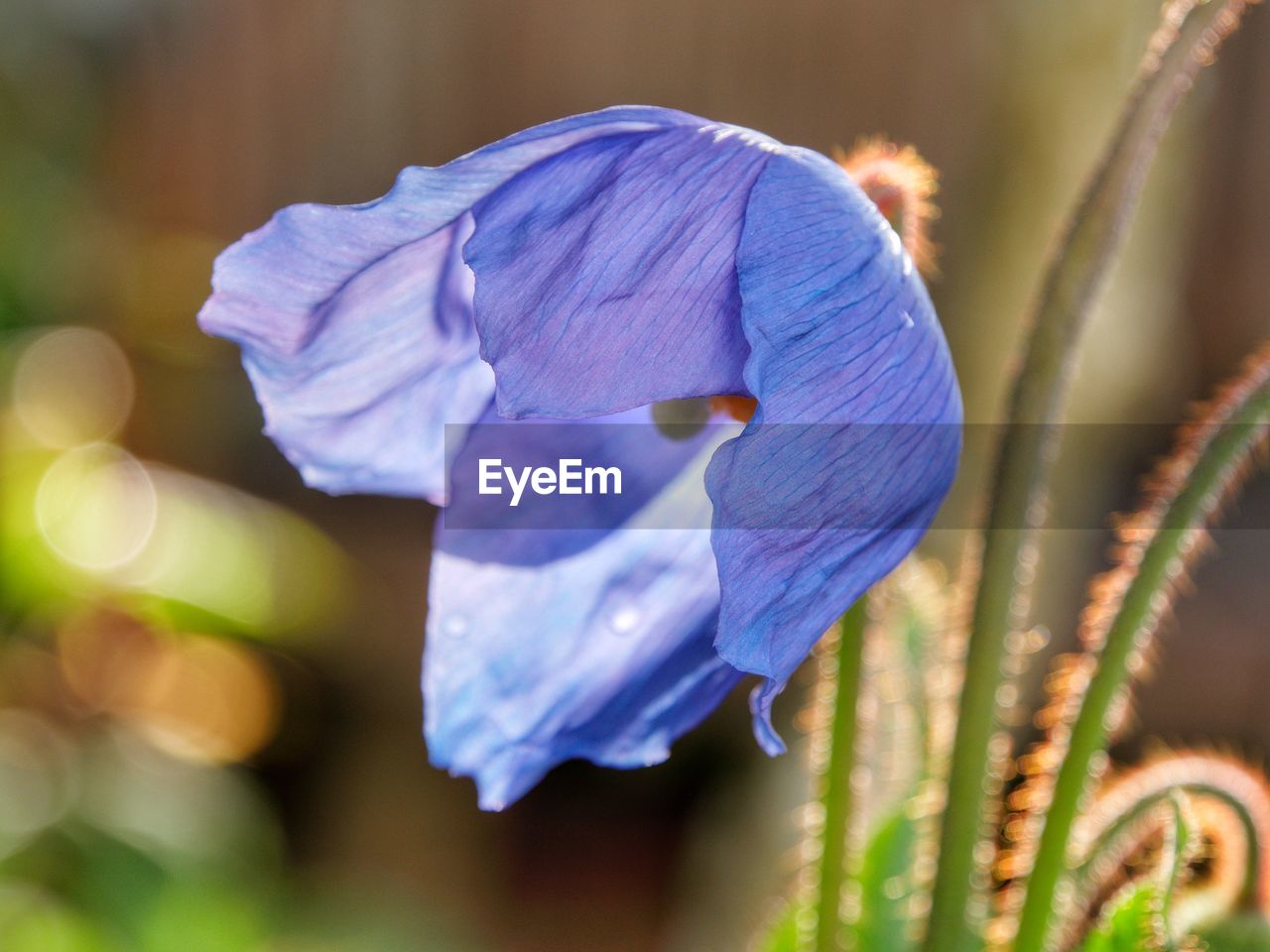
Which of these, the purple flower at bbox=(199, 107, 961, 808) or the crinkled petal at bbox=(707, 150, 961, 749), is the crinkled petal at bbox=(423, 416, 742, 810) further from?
the crinkled petal at bbox=(707, 150, 961, 749)

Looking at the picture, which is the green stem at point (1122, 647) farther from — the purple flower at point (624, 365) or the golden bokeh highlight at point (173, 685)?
the golden bokeh highlight at point (173, 685)

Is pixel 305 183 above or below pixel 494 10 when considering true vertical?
below

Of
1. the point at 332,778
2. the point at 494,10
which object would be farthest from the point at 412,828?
the point at 494,10

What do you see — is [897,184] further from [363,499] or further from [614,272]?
[363,499]

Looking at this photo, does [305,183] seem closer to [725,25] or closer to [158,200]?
[158,200]

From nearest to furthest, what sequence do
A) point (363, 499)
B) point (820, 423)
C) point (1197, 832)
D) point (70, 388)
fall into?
point (820, 423), point (1197, 832), point (70, 388), point (363, 499)

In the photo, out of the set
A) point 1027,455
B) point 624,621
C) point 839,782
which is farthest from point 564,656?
point 1027,455

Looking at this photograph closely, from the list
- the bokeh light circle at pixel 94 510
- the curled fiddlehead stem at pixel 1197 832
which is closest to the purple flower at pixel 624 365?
the curled fiddlehead stem at pixel 1197 832

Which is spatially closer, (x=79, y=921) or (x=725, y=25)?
(x=79, y=921)
